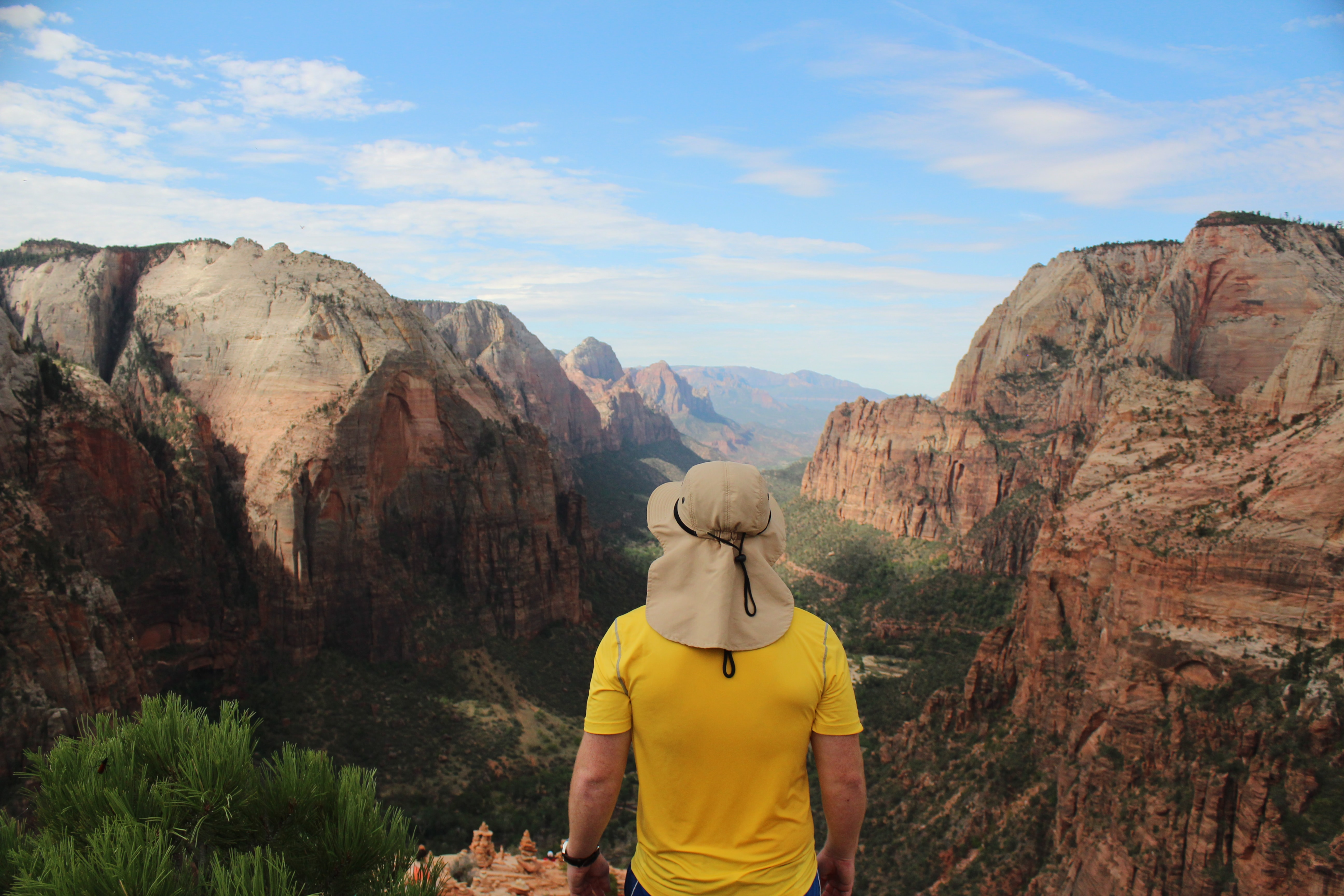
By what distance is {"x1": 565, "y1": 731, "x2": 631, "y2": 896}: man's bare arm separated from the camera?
488 centimetres

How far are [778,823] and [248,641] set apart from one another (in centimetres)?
4080

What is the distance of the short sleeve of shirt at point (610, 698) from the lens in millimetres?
4758

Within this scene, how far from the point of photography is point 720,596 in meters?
4.62

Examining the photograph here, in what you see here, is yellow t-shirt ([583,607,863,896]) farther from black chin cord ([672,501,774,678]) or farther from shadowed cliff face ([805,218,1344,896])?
shadowed cliff face ([805,218,1344,896])

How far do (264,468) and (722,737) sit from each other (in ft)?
140

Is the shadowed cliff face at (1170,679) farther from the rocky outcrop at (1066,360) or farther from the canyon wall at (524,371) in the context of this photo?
the canyon wall at (524,371)

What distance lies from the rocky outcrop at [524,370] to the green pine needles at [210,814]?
11282cm

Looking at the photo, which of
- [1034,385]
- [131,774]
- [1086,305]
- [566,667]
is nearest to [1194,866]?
[131,774]

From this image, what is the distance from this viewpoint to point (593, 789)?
493cm

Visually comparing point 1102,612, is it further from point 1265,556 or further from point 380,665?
point 380,665

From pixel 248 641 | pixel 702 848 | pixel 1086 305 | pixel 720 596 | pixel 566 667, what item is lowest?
pixel 566 667

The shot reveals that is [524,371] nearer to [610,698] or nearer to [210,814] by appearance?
[210,814]

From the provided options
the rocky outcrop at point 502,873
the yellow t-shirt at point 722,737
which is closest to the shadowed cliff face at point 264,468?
the rocky outcrop at point 502,873

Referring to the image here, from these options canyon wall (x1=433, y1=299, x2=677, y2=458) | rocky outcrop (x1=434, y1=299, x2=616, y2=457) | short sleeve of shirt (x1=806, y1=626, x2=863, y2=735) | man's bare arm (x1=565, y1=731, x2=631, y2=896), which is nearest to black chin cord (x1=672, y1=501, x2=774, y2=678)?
short sleeve of shirt (x1=806, y1=626, x2=863, y2=735)
